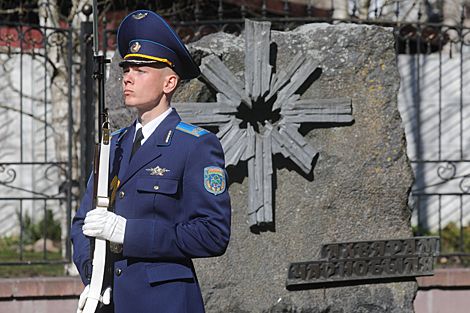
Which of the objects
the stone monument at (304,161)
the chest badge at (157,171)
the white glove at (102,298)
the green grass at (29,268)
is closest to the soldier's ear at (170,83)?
the chest badge at (157,171)

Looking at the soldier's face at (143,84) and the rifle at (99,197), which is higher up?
the soldier's face at (143,84)

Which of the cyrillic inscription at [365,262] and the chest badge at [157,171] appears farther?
the cyrillic inscription at [365,262]

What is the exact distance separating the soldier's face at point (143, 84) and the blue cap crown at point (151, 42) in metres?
0.03

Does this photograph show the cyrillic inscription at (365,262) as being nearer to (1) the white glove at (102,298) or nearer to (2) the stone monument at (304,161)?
(2) the stone monument at (304,161)

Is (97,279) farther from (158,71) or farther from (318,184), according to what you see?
(318,184)

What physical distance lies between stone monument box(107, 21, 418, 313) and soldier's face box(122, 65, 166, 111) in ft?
4.50

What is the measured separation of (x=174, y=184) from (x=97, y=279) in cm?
36

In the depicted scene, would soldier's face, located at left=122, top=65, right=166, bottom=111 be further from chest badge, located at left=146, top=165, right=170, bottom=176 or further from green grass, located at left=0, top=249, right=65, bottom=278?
green grass, located at left=0, top=249, right=65, bottom=278

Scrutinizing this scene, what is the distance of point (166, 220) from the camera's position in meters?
1.72

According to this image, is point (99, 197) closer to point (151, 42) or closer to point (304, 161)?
point (151, 42)

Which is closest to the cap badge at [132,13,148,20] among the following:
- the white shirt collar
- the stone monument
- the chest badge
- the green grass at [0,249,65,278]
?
the white shirt collar

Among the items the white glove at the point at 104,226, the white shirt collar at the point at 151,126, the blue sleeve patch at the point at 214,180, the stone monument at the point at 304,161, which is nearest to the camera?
the white glove at the point at 104,226

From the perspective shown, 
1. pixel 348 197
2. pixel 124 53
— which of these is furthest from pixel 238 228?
pixel 124 53

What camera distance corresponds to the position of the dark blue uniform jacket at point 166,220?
1657 mm
